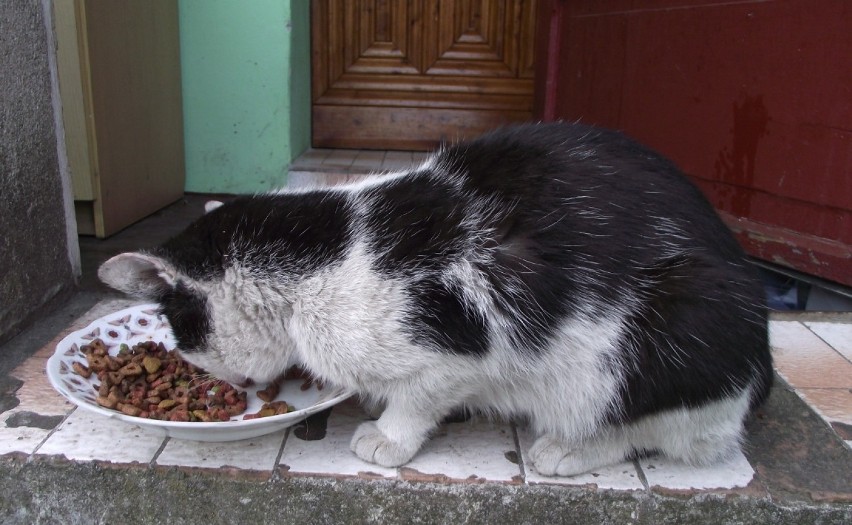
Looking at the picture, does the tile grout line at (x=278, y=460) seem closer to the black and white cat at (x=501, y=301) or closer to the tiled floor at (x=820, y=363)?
the black and white cat at (x=501, y=301)

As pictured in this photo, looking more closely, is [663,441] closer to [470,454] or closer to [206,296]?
[470,454]

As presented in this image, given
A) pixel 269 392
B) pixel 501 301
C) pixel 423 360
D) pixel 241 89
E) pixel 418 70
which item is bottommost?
pixel 269 392

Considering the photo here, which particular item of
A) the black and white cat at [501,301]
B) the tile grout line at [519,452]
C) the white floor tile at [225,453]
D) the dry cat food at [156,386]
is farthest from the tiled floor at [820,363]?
the dry cat food at [156,386]

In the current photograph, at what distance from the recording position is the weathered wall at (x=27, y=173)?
190 cm

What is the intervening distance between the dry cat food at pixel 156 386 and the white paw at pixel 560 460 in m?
0.72

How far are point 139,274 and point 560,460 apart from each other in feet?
3.30

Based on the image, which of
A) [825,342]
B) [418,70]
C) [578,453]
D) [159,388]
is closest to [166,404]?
[159,388]

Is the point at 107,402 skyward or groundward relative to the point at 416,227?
groundward

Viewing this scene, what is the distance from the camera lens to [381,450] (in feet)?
4.96

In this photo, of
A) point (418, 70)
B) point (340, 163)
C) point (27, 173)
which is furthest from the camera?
point (418, 70)

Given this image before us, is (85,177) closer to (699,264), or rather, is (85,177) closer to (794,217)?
(699,264)

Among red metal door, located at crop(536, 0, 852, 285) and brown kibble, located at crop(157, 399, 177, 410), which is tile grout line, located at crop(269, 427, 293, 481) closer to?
brown kibble, located at crop(157, 399, 177, 410)

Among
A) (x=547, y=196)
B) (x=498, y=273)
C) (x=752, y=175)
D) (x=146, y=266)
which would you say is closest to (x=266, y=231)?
(x=146, y=266)

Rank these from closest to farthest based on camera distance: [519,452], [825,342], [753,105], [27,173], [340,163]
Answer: [519,452] → [27,173] → [825,342] → [753,105] → [340,163]
